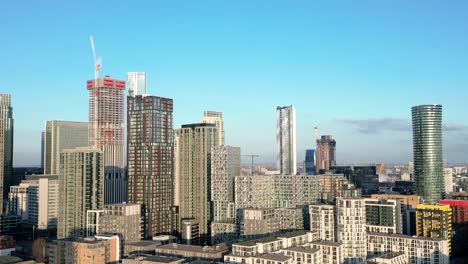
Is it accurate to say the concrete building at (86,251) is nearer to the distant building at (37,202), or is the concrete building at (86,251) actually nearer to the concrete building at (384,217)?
the concrete building at (384,217)

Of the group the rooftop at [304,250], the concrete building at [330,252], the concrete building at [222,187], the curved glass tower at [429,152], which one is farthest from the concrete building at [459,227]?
the concrete building at [222,187]

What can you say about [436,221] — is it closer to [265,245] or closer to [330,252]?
[330,252]

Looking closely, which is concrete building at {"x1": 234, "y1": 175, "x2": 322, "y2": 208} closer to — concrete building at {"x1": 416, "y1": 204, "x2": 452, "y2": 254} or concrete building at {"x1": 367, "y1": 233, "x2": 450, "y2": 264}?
concrete building at {"x1": 367, "y1": 233, "x2": 450, "y2": 264}

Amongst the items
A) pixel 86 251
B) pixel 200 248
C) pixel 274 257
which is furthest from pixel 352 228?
pixel 86 251

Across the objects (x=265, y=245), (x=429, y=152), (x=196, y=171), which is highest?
(x=429, y=152)

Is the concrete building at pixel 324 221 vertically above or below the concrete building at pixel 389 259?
above

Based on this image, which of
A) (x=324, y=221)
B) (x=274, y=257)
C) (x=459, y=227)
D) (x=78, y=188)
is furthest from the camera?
(x=78, y=188)
